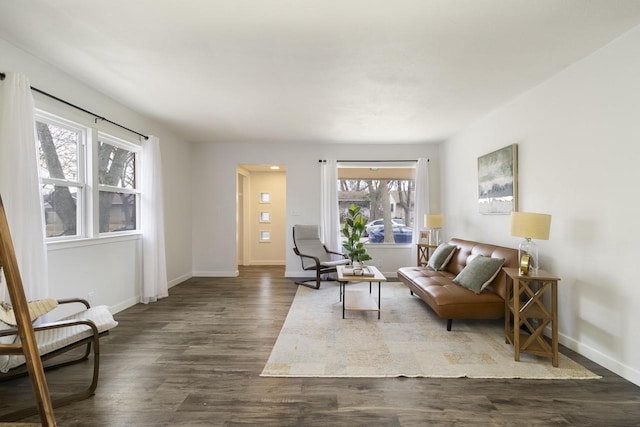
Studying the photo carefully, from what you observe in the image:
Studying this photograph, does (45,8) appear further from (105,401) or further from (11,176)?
(105,401)

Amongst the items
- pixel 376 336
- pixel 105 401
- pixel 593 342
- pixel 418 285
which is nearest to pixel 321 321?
pixel 376 336

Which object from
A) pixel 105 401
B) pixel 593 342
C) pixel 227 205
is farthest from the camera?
pixel 227 205

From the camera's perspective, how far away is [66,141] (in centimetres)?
309

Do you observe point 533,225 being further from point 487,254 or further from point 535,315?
point 487,254

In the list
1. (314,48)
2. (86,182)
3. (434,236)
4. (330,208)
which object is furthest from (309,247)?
(314,48)

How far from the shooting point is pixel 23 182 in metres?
2.38

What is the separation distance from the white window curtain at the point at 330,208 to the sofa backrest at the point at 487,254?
2.02 metres

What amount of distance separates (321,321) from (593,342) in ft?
7.85

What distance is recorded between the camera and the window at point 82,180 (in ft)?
9.47

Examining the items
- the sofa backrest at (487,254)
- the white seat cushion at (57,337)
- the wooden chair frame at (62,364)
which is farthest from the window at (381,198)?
the wooden chair frame at (62,364)

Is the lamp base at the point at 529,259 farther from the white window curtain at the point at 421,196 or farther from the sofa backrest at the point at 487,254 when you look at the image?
the white window curtain at the point at 421,196

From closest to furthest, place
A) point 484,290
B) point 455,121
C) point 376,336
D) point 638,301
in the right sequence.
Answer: point 638,301, point 376,336, point 484,290, point 455,121

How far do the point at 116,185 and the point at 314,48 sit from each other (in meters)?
2.99

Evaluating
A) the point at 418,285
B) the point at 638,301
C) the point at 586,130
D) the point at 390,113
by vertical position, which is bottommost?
the point at 418,285
